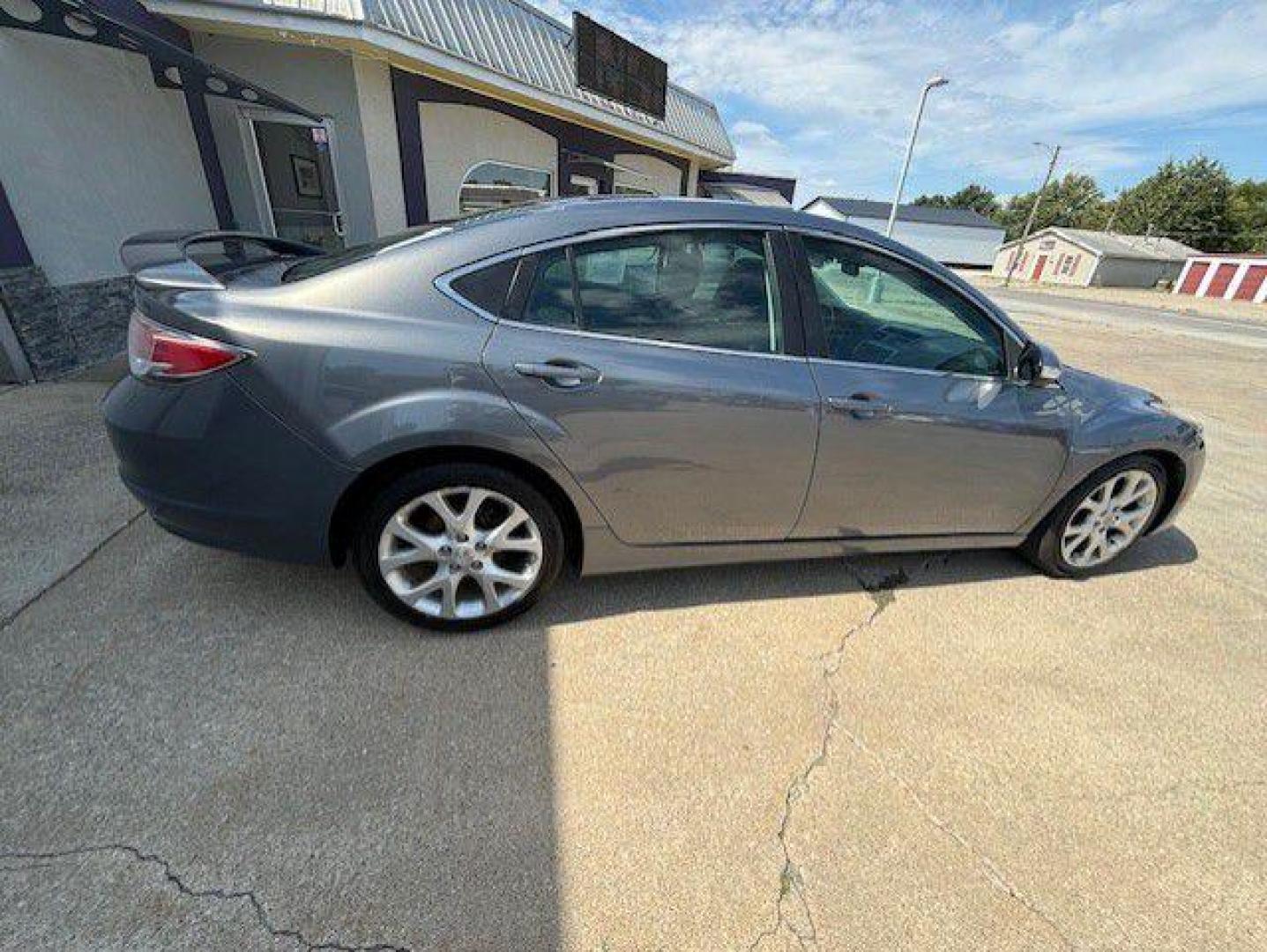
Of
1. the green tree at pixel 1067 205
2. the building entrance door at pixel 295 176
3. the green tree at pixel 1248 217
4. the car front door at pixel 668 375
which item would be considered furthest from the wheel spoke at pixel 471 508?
the green tree at pixel 1067 205

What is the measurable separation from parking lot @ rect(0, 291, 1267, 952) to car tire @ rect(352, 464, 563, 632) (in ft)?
0.49

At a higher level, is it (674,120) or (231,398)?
(674,120)

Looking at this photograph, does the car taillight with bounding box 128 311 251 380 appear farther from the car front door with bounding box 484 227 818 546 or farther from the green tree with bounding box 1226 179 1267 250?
the green tree with bounding box 1226 179 1267 250

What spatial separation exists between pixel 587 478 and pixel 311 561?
1.03m

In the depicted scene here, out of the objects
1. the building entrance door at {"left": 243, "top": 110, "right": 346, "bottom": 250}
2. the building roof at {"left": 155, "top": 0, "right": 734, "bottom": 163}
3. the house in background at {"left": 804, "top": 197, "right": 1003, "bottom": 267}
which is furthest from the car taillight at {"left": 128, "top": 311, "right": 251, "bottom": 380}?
the house in background at {"left": 804, "top": 197, "right": 1003, "bottom": 267}

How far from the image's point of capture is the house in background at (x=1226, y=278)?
37.3 metres

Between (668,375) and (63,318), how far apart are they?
212 inches

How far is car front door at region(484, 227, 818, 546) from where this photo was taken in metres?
2.06

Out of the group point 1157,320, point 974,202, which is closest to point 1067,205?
point 974,202

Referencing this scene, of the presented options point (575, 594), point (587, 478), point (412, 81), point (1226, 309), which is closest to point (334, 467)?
point (587, 478)

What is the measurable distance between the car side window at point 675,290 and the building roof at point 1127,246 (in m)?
57.6

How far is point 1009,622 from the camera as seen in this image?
8.86 feet

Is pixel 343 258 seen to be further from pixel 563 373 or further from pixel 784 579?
pixel 784 579

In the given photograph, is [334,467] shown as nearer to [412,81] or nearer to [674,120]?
[412,81]
